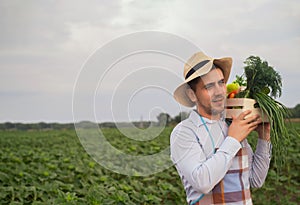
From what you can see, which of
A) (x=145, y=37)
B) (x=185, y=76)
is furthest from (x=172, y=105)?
(x=145, y=37)

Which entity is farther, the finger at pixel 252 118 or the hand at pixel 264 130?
the hand at pixel 264 130

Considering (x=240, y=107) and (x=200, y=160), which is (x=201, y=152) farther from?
(x=240, y=107)

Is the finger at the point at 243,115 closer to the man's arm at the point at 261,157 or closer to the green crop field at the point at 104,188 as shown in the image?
the man's arm at the point at 261,157

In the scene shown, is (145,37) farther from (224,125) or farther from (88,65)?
(224,125)

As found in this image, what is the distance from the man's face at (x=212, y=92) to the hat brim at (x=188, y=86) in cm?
5

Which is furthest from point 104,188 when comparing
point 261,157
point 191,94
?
point 191,94

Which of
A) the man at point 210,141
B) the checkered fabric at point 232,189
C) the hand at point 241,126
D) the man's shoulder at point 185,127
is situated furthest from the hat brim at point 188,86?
the checkered fabric at point 232,189

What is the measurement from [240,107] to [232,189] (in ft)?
1.24

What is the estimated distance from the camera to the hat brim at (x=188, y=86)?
6.54 ft

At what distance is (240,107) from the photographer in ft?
6.45

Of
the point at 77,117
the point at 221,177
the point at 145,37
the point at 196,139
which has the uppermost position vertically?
the point at 145,37

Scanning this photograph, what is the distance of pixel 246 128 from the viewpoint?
1.90m

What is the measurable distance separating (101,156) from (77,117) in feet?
0.86

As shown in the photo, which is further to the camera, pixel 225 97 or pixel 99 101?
pixel 99 101
